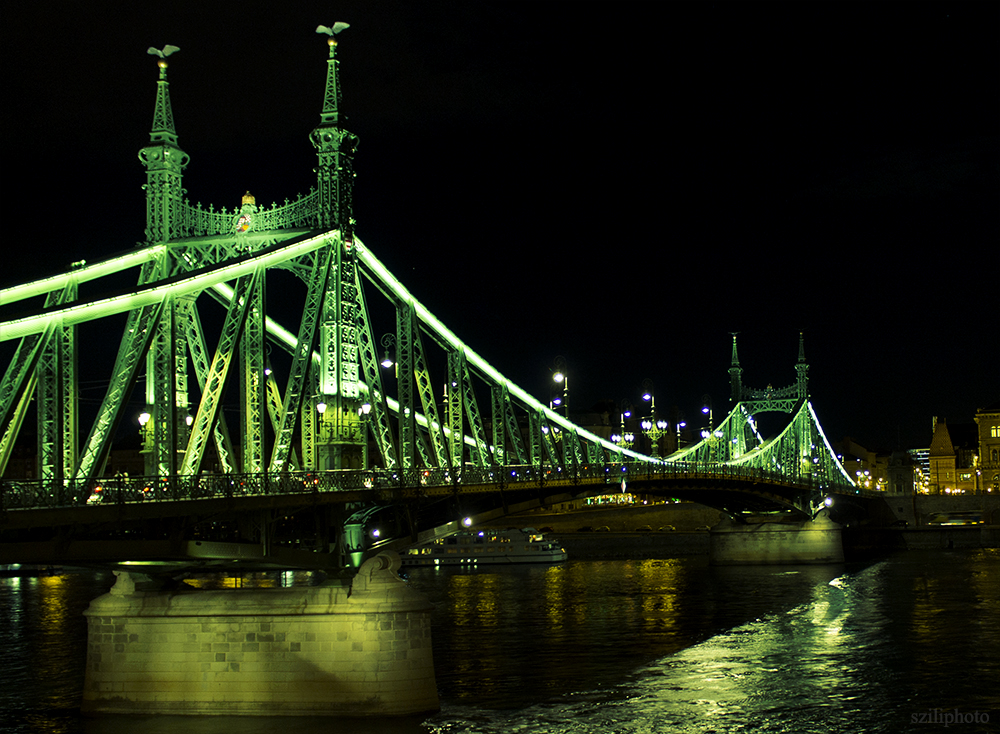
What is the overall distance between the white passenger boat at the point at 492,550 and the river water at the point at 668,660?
19865 millimetres

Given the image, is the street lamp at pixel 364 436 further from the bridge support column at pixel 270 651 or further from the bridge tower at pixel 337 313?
the bridge support column at pixel 270 651

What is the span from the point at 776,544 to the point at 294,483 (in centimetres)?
5565

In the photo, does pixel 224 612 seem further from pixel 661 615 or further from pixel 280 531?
pixel 661 615

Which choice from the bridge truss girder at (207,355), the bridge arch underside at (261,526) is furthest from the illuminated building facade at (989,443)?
the bridge truss girder at (207,355)

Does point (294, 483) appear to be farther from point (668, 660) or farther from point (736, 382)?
point (736, 382)

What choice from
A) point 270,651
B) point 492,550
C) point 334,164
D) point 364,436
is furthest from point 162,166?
point 492,550

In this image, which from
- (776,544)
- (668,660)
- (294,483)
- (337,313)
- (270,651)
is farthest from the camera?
(776,544)

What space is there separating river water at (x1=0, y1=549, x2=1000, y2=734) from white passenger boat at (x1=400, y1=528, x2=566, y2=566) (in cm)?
1987

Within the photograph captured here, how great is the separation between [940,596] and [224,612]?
3708cm

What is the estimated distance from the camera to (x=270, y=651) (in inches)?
981

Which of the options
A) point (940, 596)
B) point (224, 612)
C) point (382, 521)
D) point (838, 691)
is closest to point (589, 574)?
point (940, 596)

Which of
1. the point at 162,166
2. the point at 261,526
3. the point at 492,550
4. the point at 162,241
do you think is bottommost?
the point at 492,550

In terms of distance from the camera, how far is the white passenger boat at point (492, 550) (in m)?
84.5

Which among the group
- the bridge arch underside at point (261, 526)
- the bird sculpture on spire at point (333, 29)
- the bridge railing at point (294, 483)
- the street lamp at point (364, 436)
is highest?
the bird sculpture on spire at point (333, 29)
